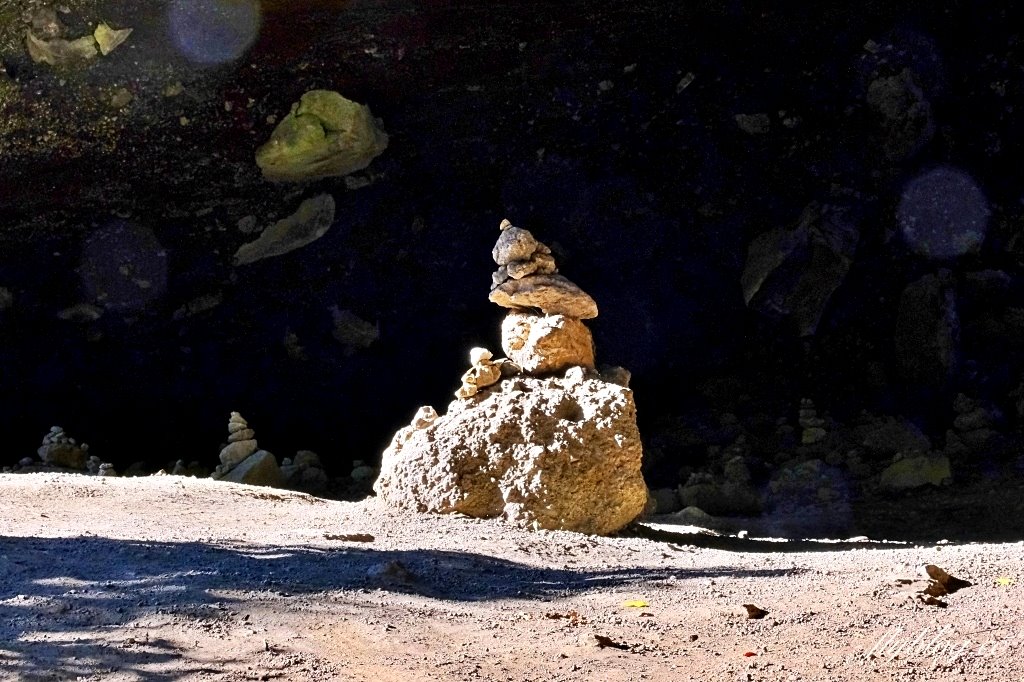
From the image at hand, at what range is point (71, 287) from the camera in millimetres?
10641

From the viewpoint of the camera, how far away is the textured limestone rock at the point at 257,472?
29.1 ft

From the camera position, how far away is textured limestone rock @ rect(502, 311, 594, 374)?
19.6 feet

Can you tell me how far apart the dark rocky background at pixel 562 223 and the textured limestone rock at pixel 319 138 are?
6.4 inches

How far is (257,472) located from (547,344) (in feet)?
12.9

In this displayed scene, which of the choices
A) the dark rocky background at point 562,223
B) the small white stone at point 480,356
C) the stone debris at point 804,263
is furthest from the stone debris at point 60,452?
the stone debris at point 804,263

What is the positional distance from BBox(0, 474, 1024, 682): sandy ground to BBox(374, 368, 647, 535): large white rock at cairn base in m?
0.36

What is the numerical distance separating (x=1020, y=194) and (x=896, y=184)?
117 cm

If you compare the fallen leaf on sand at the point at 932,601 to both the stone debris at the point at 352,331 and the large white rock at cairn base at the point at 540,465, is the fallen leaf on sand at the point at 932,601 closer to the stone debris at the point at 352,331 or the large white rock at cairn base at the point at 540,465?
the large white rock at cairn base at the point at 540,465

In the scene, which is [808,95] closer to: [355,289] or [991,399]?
[991,399]

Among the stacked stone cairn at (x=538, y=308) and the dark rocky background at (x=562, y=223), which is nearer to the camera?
the stacked stone cairn at (x=538, y=308)

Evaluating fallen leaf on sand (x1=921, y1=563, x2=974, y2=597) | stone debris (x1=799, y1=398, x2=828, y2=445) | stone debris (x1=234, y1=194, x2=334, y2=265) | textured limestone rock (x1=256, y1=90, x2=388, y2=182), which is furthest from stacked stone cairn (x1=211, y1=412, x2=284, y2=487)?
fallen leaf on sand (x1=921, y1=563, x2=974, y2=597)

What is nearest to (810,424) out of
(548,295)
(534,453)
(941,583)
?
(548,295)

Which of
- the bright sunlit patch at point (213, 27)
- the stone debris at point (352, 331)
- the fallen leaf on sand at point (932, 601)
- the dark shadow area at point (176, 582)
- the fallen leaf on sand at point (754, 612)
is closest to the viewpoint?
the dark shadow area at point (176, 582)

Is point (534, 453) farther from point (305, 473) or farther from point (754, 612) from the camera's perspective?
point (305, 473)
